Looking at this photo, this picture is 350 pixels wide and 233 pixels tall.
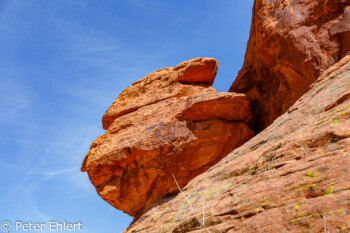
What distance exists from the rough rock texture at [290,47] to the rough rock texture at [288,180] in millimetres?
6975

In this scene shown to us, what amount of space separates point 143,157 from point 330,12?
588 inches

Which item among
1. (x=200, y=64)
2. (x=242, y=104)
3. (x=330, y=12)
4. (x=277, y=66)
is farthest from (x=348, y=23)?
(x=200, y=64)

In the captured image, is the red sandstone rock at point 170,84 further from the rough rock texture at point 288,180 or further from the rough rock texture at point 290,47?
the rough rock texture at point 288,180

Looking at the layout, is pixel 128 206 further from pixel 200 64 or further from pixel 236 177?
pixel 236 177

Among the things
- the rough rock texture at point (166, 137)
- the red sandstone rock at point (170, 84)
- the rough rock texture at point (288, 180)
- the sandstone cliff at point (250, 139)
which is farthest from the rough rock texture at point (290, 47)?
the rough rock texture at point (288, 180)

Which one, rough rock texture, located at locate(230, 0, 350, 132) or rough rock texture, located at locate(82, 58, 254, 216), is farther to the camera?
rough rock texture, located at locate(82, 58, 254, 216)

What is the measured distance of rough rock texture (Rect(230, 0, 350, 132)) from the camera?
22.0 m

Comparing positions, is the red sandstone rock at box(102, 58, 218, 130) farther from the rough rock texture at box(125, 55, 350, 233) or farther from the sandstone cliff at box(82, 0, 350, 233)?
the rough rock texture at box(125, 55, 350, 233)

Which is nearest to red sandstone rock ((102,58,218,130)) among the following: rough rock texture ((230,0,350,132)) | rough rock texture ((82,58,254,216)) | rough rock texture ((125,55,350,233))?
rough rock texture ((82,58,254,216))

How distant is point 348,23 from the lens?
69.4 ft

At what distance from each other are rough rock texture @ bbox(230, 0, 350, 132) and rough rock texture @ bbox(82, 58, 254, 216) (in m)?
2.13

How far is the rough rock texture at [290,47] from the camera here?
72.0 feet

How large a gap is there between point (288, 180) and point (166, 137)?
1639cm

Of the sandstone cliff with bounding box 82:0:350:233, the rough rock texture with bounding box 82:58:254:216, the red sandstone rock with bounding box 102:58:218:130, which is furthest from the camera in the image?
the red sandstone rock with bounding box 102:58:218:130
